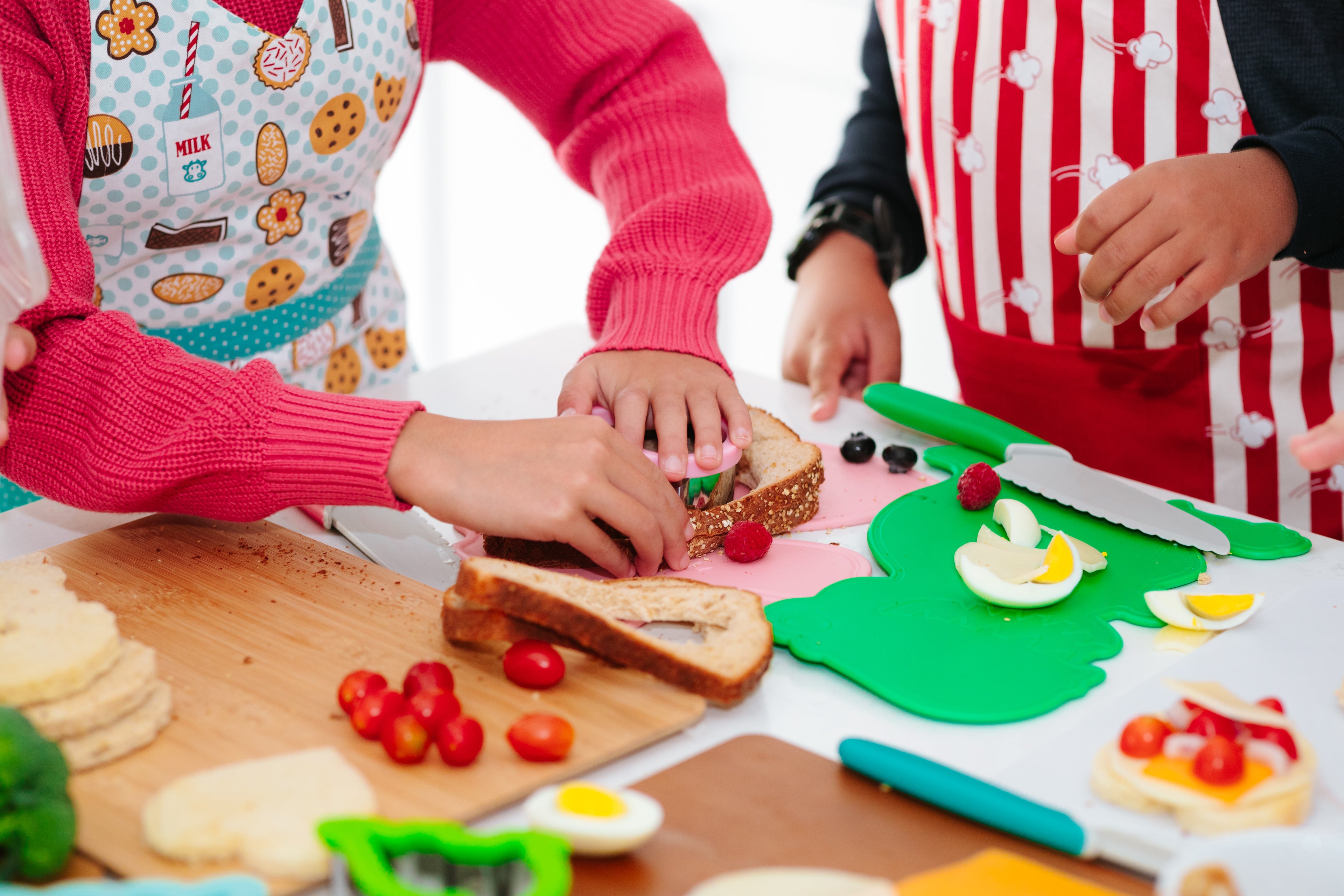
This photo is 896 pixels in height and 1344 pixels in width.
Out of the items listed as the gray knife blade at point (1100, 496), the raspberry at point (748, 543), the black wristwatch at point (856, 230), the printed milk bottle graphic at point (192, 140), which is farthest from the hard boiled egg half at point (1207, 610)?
the printed milk bottle graphic at point (192, 140)

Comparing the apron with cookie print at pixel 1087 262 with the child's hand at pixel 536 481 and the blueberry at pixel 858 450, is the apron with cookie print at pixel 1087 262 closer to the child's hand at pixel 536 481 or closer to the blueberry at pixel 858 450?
the blueberry at pixel 858 450

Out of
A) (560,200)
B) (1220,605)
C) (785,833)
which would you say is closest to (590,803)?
(785,833)

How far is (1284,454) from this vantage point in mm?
1384

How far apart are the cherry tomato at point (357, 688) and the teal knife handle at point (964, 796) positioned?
312 mm

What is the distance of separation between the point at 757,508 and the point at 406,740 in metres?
0.44

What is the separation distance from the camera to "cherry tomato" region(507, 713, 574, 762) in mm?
727

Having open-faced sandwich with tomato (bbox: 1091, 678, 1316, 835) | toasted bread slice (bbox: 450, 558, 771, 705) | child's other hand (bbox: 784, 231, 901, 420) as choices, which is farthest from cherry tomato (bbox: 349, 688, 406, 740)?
child's other hand (bbox: 784, 231, 901, 420)

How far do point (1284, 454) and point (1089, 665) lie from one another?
693mm

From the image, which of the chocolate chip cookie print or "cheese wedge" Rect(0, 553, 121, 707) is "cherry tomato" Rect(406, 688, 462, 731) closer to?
"cheese wedge" Rect(0, 553, 121, 707)

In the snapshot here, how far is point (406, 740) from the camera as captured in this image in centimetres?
72

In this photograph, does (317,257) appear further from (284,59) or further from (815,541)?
(815,541)

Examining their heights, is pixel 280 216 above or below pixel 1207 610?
above

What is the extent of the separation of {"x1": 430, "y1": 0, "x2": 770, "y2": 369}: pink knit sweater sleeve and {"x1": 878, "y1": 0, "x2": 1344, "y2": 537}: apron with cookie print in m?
0.29

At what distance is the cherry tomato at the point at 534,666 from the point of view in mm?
809
